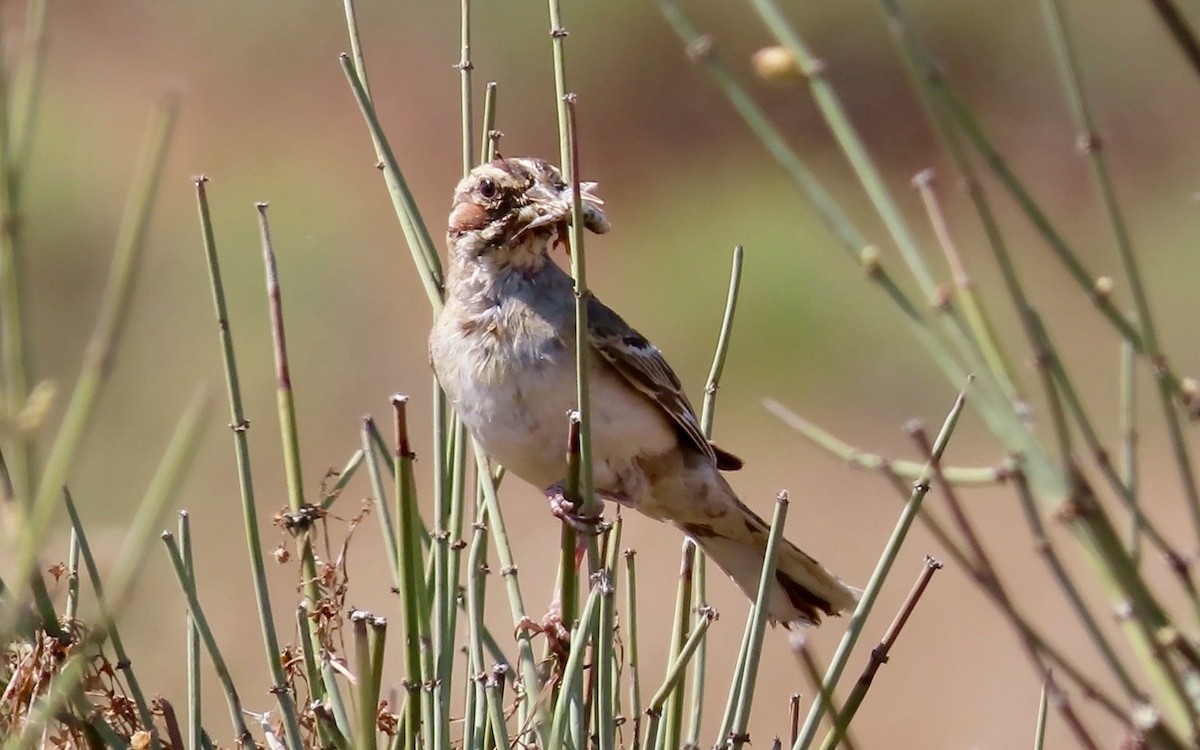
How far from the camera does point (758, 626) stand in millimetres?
2576

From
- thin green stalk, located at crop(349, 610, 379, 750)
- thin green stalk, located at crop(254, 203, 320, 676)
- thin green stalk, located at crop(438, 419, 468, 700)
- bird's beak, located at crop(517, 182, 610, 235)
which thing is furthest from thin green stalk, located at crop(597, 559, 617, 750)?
bird's beak, located at crop(517, 182, 610, 235)

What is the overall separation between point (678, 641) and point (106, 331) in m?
1.65

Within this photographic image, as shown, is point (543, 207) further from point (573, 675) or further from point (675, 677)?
point (573, 675)

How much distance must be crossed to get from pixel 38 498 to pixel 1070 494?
1024 mm

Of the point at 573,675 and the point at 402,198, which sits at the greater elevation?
the point at 402,198

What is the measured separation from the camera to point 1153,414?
43.9 feet

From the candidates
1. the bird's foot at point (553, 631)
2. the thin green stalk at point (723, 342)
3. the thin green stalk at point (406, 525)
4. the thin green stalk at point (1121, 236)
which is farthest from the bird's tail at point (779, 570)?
the thin green stalk at point (1121, 236)

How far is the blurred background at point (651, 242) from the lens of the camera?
37.6 ft

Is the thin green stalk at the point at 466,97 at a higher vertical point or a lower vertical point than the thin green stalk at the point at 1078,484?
higher

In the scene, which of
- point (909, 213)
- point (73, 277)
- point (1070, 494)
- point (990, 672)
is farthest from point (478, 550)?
point (909, 213)

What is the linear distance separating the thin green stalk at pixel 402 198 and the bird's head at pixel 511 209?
786 millimetres

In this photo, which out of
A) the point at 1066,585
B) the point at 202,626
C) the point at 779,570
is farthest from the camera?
the point at 779,570

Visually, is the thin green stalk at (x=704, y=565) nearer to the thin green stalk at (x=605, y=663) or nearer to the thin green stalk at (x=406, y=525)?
the thin green stalk at (x=605, y=663)

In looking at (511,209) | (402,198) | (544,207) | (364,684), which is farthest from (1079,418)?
(511,209)
